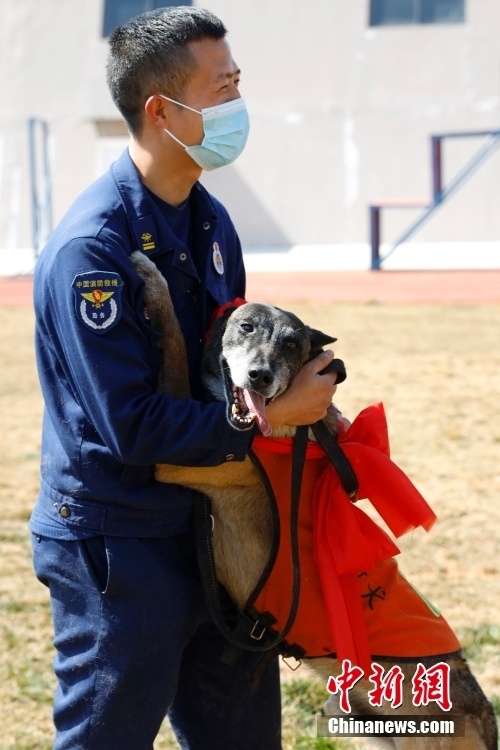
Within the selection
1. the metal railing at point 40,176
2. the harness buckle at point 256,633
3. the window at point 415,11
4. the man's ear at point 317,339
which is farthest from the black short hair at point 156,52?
the window at point 415,11

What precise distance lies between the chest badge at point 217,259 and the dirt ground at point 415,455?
2.06 metres

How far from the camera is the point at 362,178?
20.8 meters

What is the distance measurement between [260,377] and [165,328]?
0.35 metres

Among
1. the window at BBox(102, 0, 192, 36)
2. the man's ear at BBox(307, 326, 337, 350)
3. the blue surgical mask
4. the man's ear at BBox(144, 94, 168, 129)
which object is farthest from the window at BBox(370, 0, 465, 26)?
the man's ear at BBox(144, 94, 168, 129)

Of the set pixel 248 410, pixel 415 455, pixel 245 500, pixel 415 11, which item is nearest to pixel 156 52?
pixel 248 410

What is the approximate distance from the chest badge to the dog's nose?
314 millimetres

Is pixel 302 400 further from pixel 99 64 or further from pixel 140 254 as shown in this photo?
pixel 99 64

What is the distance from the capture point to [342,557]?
108 inches

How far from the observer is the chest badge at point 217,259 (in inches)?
114

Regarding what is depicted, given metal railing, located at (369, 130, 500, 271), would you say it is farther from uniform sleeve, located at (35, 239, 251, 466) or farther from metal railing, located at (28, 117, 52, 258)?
uniform sleeve, located at (35, 239, 251, 466)

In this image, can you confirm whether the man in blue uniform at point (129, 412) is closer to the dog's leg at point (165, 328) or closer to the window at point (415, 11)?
the dog's leg at point (165, 328)

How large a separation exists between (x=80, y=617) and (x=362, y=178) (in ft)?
62.2

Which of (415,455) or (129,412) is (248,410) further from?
(415,455)

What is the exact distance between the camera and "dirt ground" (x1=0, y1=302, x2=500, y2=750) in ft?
14.7
